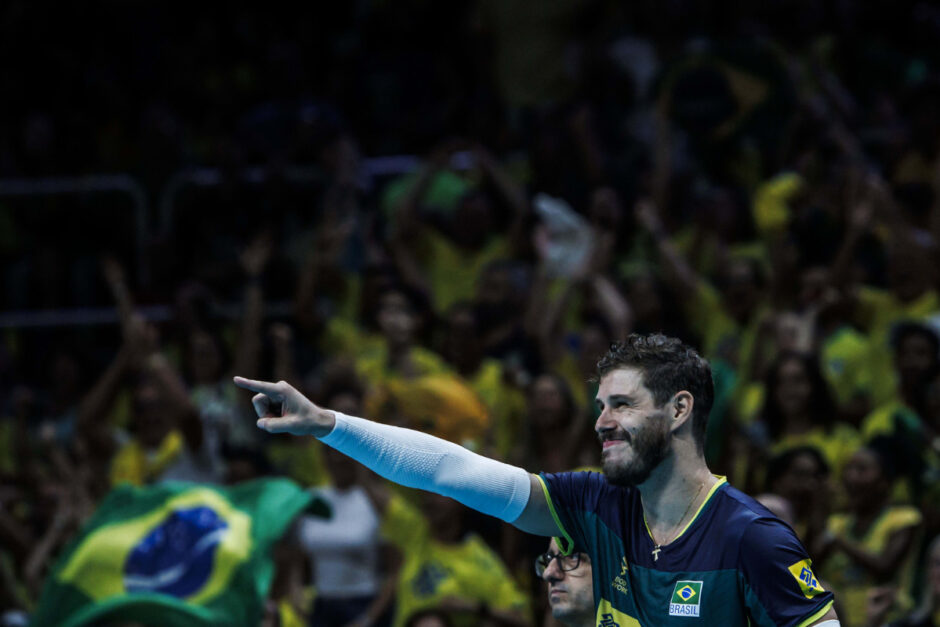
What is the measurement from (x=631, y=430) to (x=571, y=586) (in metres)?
0.63

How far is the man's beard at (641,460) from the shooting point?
12.2 feet

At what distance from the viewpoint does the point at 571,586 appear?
412 cm

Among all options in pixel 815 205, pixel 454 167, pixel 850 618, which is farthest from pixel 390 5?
pixel 850 618

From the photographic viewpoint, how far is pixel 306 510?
6699 millimetres

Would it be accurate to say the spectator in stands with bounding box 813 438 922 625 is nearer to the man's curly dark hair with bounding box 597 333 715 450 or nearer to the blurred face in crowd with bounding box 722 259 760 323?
the blurred face in crowd with bounding box 722 259 760 323

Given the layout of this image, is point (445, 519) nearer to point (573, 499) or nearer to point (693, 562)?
point (573, 499)

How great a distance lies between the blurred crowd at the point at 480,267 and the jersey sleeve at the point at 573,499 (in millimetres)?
2185

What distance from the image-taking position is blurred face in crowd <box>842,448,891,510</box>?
643cm

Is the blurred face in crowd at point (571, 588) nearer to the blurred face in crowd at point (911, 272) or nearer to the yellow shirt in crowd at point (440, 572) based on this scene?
the yellow shirt in crowd at point (440, 572)

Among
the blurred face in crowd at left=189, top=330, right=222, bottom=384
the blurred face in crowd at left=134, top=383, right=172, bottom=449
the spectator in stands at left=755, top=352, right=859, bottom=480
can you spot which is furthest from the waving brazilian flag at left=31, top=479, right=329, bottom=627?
the spectator in stands at left=755, top=352, right=859, bottom=480

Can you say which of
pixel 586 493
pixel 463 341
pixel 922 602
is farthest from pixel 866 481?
pixel 586 493

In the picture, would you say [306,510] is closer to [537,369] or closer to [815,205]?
[537,369]

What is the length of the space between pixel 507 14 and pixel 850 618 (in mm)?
6504

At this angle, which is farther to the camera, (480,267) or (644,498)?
(480,267)
